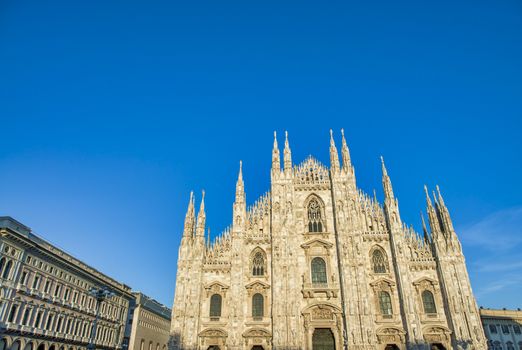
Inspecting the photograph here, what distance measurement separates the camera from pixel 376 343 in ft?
108

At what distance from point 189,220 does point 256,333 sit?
13.1 metres

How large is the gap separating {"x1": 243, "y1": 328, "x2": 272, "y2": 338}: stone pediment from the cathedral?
83 millimetres

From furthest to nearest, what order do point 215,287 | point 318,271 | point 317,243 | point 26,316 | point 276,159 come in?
1. point 276,159
2. point 317,243
3. point 318,271
4. point 26,316
5. point 215,287

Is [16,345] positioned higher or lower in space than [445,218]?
lower

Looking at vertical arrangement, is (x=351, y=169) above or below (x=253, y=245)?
above

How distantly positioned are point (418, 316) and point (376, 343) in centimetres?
451

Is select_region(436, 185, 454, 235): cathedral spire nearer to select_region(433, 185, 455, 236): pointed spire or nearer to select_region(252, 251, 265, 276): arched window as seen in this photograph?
select_region(433, 185, 455, 236): pointed spire

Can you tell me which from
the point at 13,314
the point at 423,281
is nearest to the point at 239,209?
the point at 423,281

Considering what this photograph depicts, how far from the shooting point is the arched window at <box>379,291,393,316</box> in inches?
1366

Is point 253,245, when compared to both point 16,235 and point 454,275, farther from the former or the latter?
point 16,235

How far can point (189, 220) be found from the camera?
39.8m

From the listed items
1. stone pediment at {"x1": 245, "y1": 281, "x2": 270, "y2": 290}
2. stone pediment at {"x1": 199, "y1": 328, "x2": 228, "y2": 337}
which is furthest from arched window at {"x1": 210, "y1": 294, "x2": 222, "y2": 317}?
stone pediment at {"x1": 245, "y1": 281, "x2": 270, "y2": 290}

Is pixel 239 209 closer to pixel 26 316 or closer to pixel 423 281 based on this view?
pixel 423 281

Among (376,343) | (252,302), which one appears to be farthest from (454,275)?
(252,302)
